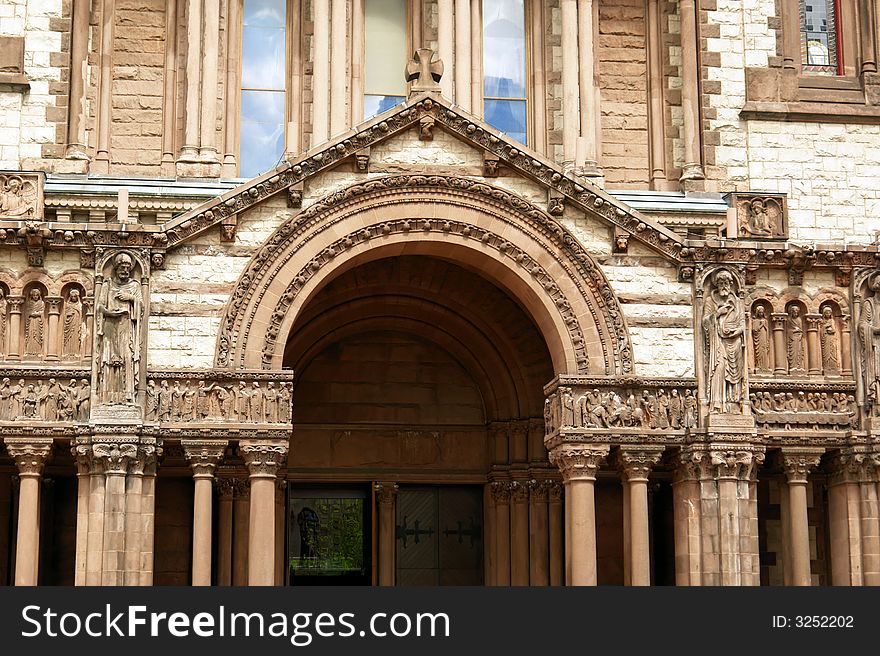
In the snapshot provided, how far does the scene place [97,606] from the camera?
1950 cm

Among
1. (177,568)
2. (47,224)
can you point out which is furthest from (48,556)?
(47,224)

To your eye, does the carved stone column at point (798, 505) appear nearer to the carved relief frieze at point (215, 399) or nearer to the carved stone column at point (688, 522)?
the carved stone column at point (688, 522)

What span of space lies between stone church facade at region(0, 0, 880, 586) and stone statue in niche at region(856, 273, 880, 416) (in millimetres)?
52

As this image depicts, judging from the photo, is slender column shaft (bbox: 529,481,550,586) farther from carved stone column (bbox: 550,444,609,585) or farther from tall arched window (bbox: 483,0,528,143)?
tall arched window (bbox: 483,0,528,143)

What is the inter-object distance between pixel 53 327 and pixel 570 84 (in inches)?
474

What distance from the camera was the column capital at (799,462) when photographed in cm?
2644

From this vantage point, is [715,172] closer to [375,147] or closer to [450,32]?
[450,32]

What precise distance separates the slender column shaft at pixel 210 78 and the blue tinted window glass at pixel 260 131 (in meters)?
1.00

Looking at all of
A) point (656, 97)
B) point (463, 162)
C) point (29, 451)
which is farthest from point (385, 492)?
point (656, 97)

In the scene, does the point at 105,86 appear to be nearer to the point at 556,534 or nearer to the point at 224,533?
the point at 224,533

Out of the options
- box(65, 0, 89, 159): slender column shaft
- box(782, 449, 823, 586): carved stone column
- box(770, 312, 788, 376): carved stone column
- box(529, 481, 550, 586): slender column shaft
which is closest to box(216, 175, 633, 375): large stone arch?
box(770, 312, 788, 376): carved stone column

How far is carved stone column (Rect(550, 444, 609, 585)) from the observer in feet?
82.6

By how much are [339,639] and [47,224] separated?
370 inches

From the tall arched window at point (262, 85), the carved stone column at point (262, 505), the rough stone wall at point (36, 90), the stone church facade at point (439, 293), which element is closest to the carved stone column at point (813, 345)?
the stone church facade at point (439, 293)
